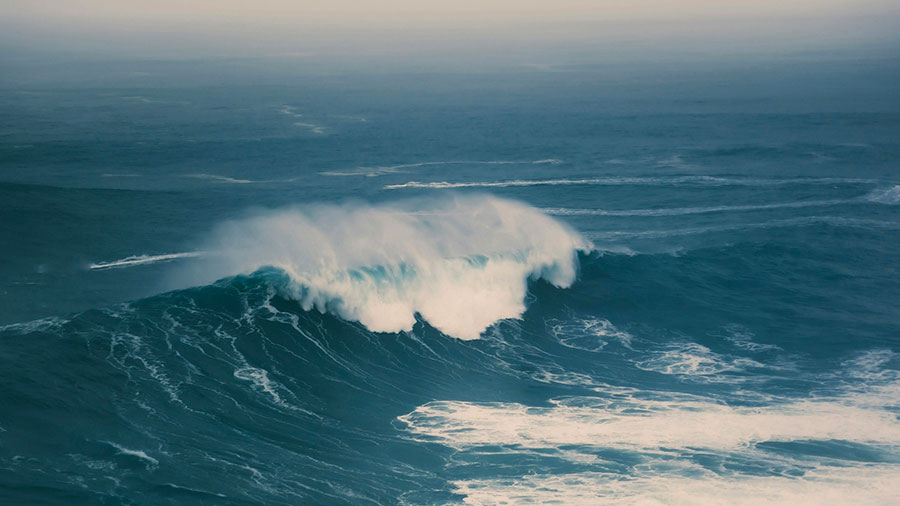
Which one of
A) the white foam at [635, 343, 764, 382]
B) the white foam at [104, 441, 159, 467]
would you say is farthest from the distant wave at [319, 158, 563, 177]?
the white foam at [104, 441, 159, 467]

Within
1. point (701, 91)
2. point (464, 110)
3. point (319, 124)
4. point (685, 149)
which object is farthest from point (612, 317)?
point (701, 91)

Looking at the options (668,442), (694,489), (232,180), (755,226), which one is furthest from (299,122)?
(694,489)

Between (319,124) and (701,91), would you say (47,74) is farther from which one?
(701,91)

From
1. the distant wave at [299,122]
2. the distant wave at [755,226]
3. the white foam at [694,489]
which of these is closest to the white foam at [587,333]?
the white foam at [694,489]

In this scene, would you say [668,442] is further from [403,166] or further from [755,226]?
[403,166]

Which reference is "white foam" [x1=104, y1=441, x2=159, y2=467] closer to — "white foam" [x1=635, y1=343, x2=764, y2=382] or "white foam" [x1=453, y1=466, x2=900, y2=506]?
"white foam" [x1=453, y1=466, x2=900, y2=506]
